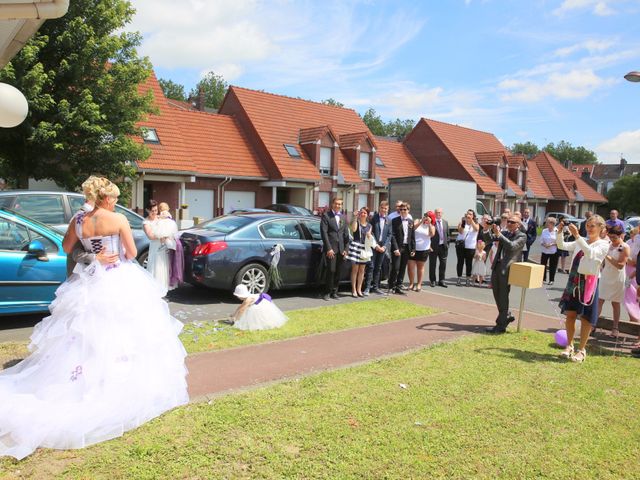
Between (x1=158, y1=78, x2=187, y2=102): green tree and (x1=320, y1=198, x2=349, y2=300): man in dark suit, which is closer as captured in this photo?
(x1=320, y1=198, x2=349, y2=300): man in dark suit

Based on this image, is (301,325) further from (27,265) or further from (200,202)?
(200,202)

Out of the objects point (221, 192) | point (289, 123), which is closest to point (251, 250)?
point (221, 192)

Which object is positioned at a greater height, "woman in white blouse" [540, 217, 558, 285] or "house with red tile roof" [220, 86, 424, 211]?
"house with red tile roof" [220, 86, 424, 211]

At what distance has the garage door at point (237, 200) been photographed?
28078mm

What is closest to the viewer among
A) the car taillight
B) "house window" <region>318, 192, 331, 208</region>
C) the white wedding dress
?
the white wedding dress

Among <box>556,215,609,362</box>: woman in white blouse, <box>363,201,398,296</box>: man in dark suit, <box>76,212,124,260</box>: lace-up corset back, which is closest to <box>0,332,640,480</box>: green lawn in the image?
<box>556,215,609,362</box>: woman in white blouse

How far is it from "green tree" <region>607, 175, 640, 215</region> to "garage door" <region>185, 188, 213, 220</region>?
161 ft

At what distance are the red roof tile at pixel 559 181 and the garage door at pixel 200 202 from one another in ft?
126

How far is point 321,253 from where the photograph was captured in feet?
33.3

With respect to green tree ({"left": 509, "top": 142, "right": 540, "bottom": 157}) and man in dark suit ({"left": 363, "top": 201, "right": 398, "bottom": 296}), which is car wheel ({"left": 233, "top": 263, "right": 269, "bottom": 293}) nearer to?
man in dark suit ({"left": 363, "top": 201, "right": 398, "bottom": 296})

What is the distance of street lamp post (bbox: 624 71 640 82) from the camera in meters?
12.2

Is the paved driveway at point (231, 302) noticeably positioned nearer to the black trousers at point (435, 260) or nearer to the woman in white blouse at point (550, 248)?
the black trousers at point (435, 260)

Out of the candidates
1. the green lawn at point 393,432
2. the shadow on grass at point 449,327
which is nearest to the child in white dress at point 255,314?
the green lawn at point 393,432

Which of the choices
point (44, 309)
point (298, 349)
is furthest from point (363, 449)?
point (44, 309)
